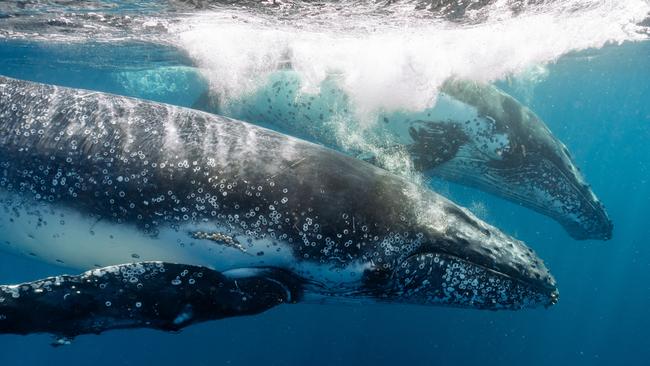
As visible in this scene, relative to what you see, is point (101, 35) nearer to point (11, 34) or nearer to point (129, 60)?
point (11, 34)

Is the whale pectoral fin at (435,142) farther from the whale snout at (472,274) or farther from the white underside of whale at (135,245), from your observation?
the white underside of whale at (135,245)

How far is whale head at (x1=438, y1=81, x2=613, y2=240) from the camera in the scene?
11.7m

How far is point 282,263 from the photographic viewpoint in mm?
5195

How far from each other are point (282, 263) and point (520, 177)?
8.86 meters

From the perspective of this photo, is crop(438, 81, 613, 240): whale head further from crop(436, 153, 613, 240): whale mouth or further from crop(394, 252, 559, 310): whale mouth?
crop(394, 252, 559, 310): whale mouth

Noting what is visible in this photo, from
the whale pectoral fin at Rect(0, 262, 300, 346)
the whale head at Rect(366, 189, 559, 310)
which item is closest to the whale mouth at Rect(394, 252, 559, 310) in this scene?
the whale head at Rect(366, 189, 559, 310)

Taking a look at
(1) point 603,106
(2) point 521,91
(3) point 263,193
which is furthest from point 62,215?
(1) point 603,106

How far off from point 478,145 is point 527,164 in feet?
4.29

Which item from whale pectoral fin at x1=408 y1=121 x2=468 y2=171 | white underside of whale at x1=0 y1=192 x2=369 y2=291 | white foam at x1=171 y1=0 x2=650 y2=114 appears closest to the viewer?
white underside of whale at x1=0 y1=192 x2=369 y2=291

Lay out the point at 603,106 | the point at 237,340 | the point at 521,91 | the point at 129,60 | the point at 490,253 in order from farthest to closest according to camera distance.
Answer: the point at 603,106
the point at 521,91
the point at 237,340
the point at 129,60
the point at 490,253

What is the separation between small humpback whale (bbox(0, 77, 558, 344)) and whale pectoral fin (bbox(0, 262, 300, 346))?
6cm

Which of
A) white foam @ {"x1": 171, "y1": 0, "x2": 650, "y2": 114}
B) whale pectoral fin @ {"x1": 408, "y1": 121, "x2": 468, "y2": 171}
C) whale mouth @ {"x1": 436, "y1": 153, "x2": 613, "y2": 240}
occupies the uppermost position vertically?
white foam @ {"x1": 171, "y1": 0, "x2": 650, "y2": 114}

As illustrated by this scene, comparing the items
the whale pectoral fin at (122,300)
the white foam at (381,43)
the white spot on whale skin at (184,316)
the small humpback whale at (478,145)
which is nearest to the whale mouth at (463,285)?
the whale pectoral fin at (122,300)

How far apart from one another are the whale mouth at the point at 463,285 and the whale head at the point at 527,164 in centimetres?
664
